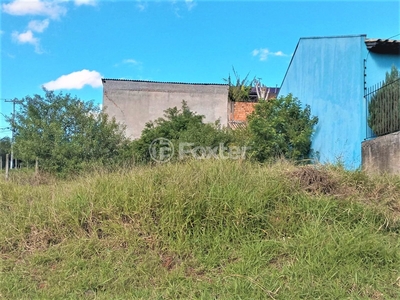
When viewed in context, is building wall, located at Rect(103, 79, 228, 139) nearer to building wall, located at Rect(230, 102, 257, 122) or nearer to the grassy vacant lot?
building wall, located at Rect(230, 102, 257, 122)

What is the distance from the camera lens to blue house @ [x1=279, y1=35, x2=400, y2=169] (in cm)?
742

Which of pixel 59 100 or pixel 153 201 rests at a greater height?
pixel 59 100

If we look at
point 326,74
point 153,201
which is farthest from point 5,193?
point 326,74

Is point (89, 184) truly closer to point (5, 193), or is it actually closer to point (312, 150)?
point (5, 193)

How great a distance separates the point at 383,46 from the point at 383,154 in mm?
3224

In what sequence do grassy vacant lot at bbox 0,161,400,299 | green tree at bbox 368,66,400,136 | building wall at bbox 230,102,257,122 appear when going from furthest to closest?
1. building wall at bbox 230,102,257,122
2. green tree at bbox 368,66,400,136
3. grassy vacant lot at bbox 0,161,400,299

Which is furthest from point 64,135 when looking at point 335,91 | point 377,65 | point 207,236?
point 377,65

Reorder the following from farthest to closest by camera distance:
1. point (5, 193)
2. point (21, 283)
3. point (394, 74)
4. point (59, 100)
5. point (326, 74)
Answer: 1. point (59, 100)
2. point (326, 74)
3. point (394, 74)
4. point (5, 193)
5. point (21, 283)

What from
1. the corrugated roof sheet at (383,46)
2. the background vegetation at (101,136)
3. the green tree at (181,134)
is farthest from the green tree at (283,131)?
the corrugated roof sheet at (383,46)

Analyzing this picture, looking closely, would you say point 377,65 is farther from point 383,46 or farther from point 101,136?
point 101,136

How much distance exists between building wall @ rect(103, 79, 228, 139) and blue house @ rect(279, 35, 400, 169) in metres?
7.84

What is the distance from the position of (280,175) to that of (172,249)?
192 centimetres

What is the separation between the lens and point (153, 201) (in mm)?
3777

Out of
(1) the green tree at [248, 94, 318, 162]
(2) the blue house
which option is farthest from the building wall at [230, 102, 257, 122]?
(1) the green tree at [248, 94, 318, 162]
